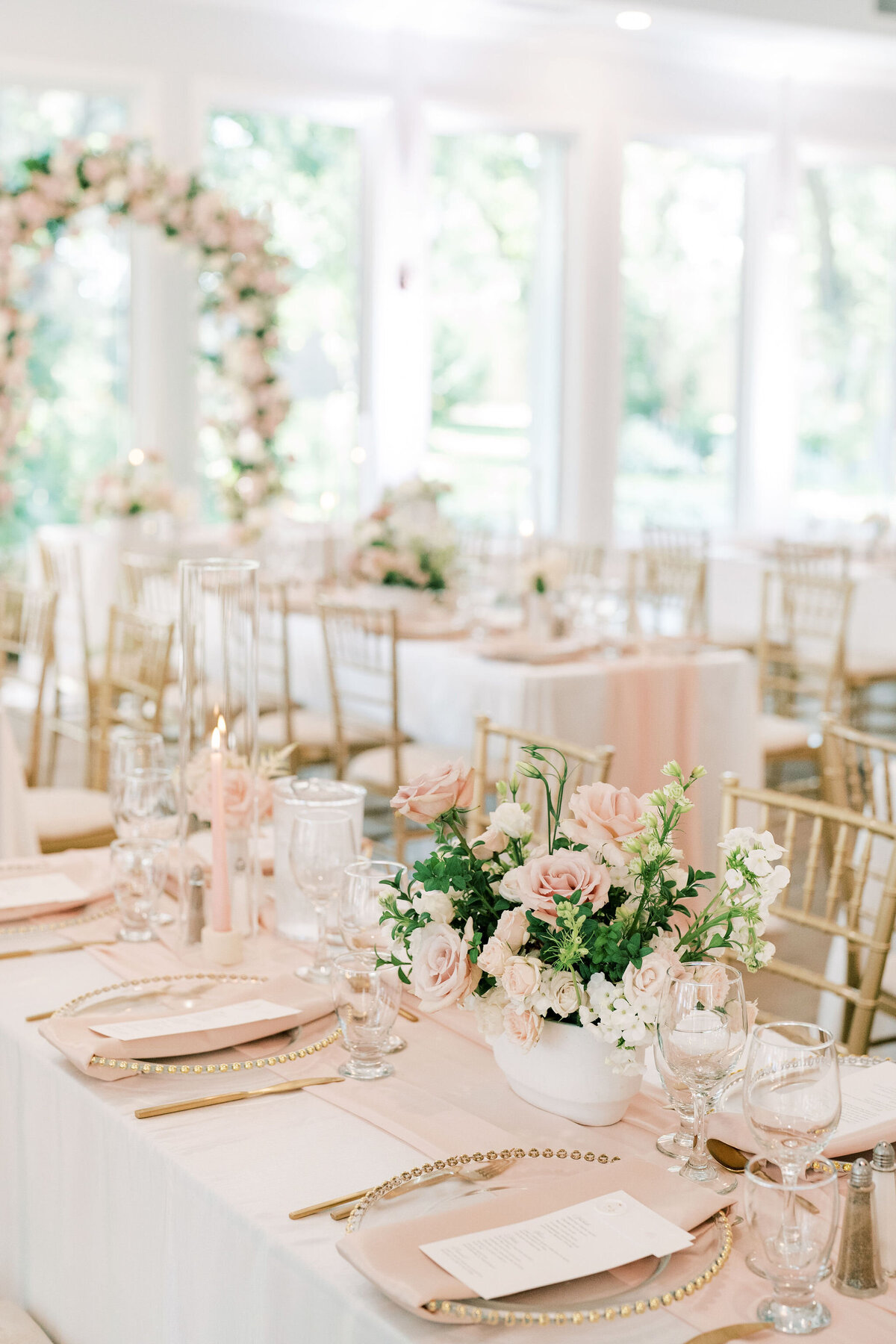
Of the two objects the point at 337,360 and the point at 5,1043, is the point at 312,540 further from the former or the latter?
the point at 5,1043

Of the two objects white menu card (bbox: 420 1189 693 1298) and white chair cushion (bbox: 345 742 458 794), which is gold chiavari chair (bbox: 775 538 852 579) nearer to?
white chair cushion (bbox: 345 742 458 794)

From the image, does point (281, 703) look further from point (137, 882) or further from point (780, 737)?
point (137, 882)

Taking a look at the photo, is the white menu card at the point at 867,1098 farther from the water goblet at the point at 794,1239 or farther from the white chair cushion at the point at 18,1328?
the white chair cushion at the point at 18,1328

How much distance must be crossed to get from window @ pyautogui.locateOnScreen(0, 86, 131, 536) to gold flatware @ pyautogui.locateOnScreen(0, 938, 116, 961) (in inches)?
249

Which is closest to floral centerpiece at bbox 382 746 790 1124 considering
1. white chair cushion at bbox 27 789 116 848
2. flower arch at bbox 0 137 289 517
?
white chair cushion at bbox 27 789 116 848

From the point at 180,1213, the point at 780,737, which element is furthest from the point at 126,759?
the point at 780,737

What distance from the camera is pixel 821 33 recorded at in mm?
8773

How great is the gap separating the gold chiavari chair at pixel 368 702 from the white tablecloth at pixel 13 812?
108cm

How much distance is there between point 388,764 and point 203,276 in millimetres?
4774

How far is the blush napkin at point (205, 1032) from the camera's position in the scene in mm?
1513

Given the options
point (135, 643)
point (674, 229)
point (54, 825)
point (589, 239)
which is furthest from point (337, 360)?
point (54, 825)

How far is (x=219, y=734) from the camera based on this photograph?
5.84 ft

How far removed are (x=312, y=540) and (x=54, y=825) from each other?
3.26 m

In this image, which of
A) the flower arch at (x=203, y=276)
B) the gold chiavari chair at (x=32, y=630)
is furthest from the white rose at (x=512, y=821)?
the flower arch at (x=203, y=276)
